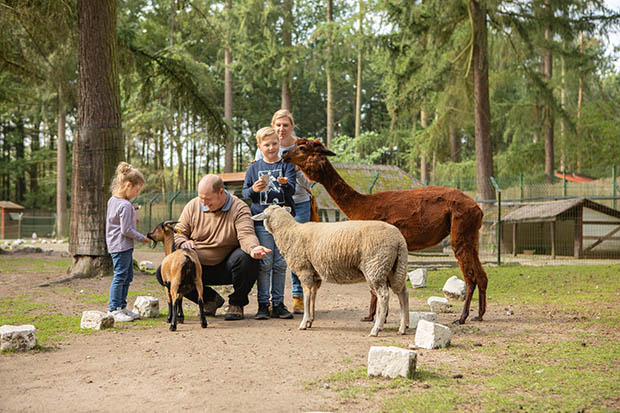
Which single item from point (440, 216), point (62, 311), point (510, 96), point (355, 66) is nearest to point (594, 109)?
point (510, 96)

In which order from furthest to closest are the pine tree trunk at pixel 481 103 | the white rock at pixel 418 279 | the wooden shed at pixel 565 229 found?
the pine tree trunk at pixel 481 103, the wooden shed at pixel 565 229, the white rock at pixel 418 279

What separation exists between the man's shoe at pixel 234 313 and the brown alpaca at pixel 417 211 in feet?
4.88

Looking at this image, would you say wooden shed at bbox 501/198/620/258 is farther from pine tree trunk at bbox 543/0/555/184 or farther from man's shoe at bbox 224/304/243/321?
man's shoe at bbox 224/304/243/321

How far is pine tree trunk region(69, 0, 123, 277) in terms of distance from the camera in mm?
9469

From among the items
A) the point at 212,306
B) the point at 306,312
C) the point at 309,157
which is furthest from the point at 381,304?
the point at 212,306

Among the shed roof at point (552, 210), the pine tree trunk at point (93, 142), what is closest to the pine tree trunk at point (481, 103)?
the shed roof at point (552, 210)

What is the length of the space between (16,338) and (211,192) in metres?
2.30

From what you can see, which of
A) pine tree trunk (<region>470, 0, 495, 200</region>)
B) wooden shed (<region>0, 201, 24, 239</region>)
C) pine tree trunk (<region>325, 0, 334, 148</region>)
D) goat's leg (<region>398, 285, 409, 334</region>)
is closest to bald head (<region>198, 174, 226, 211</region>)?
goat's leg (<region>398, 285, 409, 334</region>)

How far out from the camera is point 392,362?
3.90m

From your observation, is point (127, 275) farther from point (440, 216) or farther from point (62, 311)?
point (440, 216)

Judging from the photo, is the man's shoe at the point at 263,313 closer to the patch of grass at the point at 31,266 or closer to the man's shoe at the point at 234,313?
the man's shoe at the point at 234,313

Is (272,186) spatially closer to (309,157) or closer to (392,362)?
(309,157)

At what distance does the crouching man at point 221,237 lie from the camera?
618 centimetres

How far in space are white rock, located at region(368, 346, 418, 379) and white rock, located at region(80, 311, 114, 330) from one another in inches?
126
